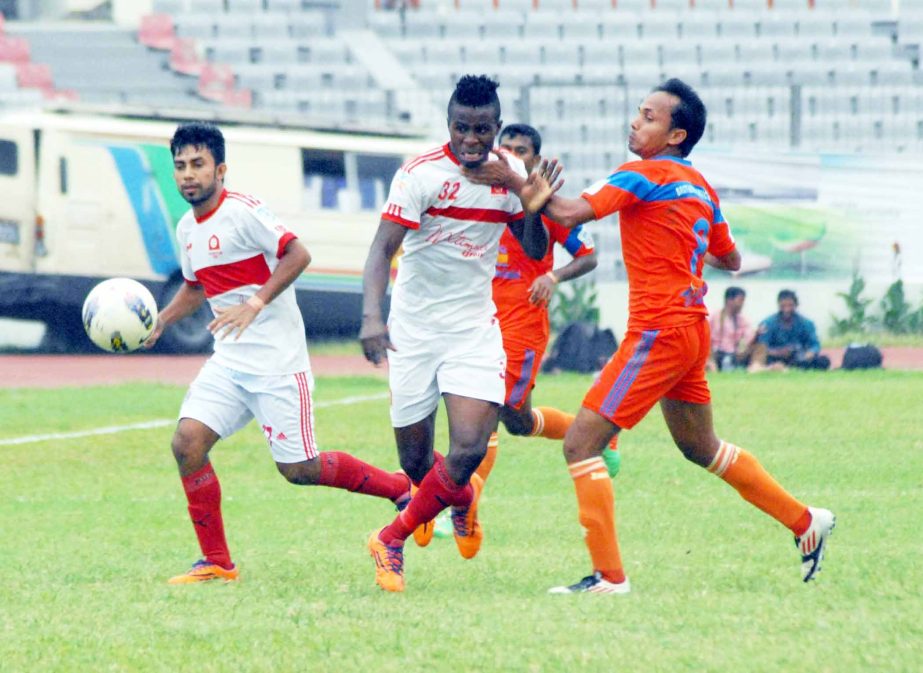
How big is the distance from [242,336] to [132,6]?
2542 centimetres

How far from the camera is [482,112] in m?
6.73

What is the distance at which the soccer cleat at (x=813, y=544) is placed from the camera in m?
6.73

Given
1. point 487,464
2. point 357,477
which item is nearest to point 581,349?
point 487,464

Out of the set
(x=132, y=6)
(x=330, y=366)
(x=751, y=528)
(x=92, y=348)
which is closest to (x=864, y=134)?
(x=330, y=366)

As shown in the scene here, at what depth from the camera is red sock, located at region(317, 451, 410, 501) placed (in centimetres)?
762

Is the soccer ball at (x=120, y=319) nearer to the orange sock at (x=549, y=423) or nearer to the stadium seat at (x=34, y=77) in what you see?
the orange sock at (x=549, y=423)

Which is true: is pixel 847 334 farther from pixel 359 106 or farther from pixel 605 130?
pixel 359 106

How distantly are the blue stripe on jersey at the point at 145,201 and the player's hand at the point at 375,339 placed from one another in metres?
14.9

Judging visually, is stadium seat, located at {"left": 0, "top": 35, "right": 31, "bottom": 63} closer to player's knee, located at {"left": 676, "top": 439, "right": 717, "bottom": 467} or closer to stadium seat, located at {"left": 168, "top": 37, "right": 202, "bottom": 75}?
stadium seat, located at {"left": 168, "top": 37, "right": 202, "bottom": 75}

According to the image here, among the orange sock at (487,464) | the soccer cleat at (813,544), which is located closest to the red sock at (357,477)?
the orange sock at (487,464)

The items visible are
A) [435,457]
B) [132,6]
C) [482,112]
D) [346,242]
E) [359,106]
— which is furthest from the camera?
[132,6]

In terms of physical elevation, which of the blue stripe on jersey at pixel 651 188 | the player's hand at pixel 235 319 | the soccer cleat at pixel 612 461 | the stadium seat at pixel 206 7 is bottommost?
the soccer cleat at pixel 612 461

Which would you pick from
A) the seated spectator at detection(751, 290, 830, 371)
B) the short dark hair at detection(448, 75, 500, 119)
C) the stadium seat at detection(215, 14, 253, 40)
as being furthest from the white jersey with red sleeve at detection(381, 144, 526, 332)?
the stadium seat at detection(215, 14, 253, 40)

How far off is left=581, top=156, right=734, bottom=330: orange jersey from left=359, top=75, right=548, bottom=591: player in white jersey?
45 cm
